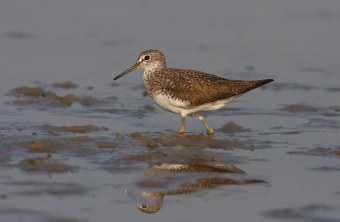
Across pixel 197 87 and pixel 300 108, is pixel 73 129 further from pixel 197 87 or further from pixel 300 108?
pixel 300 108

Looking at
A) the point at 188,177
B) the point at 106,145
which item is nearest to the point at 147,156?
the point at 106,145

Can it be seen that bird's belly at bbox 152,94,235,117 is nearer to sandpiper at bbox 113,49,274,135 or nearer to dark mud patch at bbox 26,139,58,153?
sandpiper at bbox 113,49,274,135

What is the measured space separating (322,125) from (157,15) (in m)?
7.37

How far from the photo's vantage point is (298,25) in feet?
66.3

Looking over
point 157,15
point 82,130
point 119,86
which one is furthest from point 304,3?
point 82,130

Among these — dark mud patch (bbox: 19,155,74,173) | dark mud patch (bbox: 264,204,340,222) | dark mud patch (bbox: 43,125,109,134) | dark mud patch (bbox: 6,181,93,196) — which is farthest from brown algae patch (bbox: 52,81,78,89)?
dark mud patch (bbox: 264,204,340,222)

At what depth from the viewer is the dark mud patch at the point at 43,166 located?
1131 centimetres

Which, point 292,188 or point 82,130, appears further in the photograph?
point 82,130

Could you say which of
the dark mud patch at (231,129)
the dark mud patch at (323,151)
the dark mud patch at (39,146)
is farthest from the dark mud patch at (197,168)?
the dark mud patch at (231,129)

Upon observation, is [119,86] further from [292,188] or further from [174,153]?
[292,188]

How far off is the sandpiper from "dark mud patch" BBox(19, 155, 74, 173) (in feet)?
8.07

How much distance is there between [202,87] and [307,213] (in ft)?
12.9

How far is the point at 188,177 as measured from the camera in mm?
11211

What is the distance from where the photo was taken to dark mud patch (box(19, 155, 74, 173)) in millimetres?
11312
